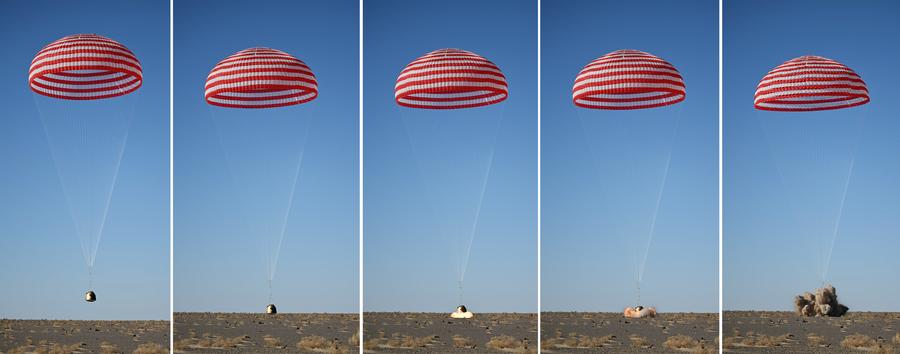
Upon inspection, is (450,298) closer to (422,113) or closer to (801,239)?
(422,113)

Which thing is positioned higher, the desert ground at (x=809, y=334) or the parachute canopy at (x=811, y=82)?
the parachute canopy at (x=811, y=82)

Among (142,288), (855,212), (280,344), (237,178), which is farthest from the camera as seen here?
(280,344)

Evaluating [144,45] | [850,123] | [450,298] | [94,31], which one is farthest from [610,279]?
[94,31]

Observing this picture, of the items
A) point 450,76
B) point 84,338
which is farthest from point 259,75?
point 84,338

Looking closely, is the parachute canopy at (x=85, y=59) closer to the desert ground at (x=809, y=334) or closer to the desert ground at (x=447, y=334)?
the desert ground at (x=447, y=334)

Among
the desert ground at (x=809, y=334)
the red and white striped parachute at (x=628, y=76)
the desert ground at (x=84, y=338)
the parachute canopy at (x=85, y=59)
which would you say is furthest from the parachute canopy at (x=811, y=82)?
the desert ground at (x=84, y=338)

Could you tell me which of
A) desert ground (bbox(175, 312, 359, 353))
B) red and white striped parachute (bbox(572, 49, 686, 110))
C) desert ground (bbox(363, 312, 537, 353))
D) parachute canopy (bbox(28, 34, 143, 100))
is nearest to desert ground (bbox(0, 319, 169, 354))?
desert ground (bbox(175, 312, 359, 353))
